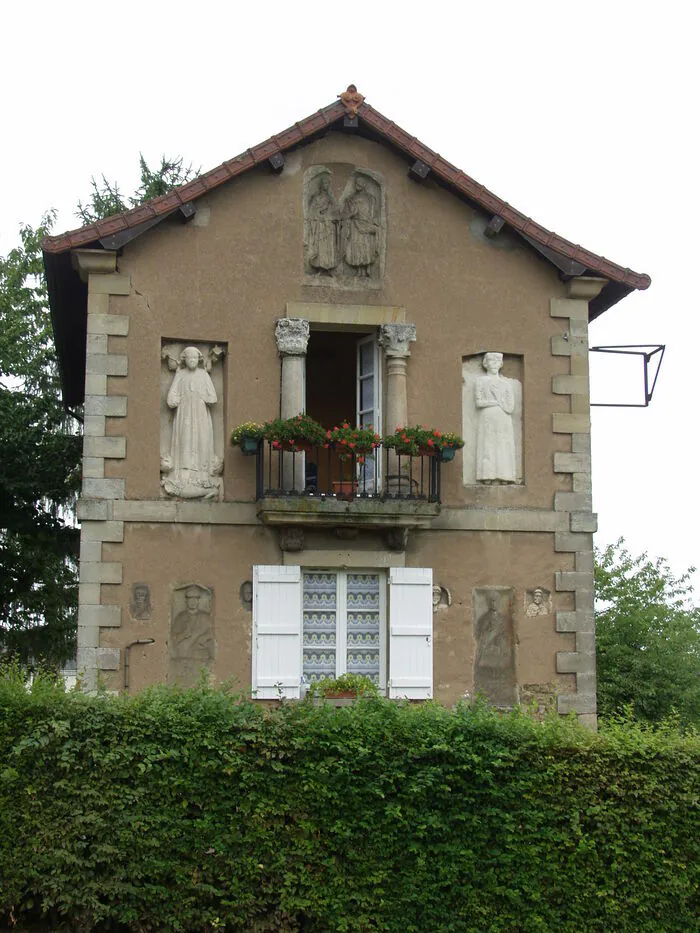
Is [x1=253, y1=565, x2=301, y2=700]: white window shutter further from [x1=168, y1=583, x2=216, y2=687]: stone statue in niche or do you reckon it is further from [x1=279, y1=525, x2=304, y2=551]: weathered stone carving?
[x1=168, y1=583, x2=216, y2=687]: stone statue in niche

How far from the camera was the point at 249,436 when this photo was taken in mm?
15312

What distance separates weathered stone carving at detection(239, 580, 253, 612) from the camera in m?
15.5

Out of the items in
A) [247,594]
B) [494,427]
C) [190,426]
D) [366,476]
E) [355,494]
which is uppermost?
[494,427]

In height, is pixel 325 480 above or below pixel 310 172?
below

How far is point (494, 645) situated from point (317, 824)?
5580 mm

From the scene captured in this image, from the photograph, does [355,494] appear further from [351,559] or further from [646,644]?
[646,644]

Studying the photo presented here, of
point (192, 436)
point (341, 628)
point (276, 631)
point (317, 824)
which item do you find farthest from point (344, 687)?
point (317, 824)

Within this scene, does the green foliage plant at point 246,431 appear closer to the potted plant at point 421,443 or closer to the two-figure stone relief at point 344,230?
the potted plant at point 421,443

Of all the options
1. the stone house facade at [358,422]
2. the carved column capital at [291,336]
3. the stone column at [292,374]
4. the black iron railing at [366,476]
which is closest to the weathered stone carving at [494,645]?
the stone house facade at [358,422]

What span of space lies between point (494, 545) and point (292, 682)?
297cm

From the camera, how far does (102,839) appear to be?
1056 cm

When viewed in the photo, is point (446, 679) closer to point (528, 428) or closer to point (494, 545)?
point (494, 545)

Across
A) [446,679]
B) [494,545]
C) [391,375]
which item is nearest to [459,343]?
[391,375]

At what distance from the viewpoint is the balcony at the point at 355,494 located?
50.5ft
